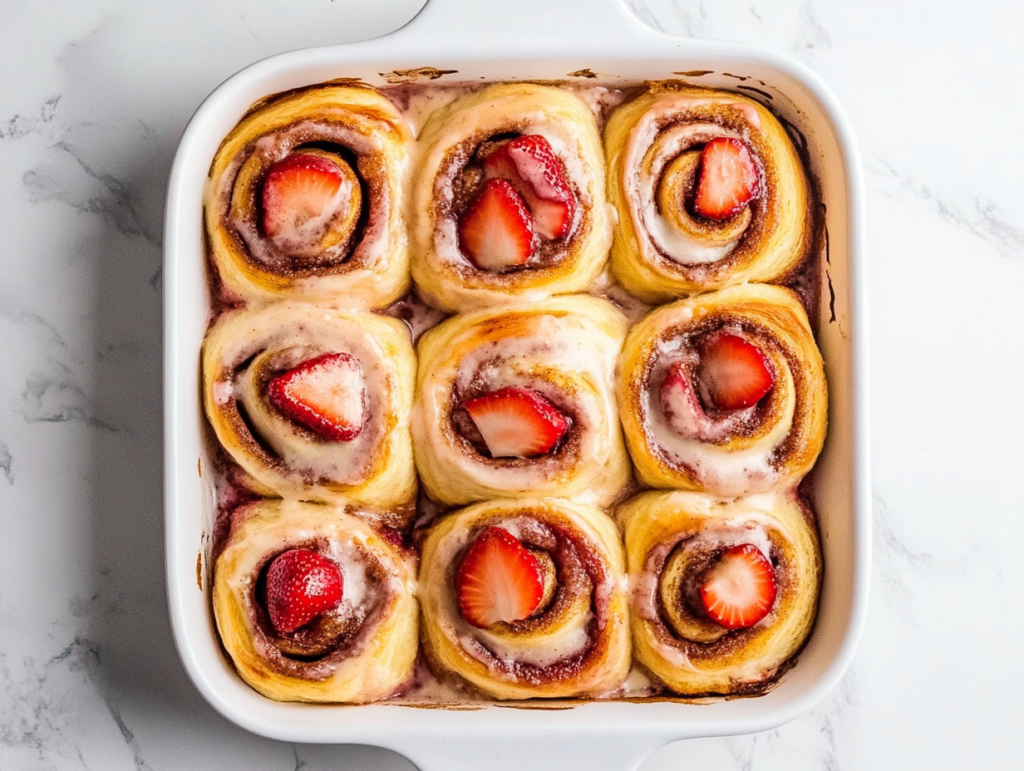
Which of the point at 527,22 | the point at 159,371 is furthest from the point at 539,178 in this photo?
the point at 159,371

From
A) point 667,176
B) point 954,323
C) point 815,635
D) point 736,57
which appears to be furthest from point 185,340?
point 954,323

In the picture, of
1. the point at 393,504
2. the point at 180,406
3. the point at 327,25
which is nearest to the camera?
the point at 180,406

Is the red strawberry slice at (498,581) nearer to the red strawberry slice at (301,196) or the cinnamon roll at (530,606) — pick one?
the cinnamon roll at (530,606)

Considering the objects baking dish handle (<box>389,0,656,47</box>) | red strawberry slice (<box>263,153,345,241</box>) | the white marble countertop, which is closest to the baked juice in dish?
red strawberry slice (<box>263,153,345,241</box>)

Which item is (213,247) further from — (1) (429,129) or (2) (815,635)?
(2) (815,635)

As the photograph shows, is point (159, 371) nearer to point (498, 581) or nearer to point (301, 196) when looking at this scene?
point (301, 196)

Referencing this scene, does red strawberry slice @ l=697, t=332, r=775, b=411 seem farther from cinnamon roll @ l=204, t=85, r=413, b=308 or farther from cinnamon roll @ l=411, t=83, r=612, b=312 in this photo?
cinnamon roll @ l=204, t=85, r=413, b=308
